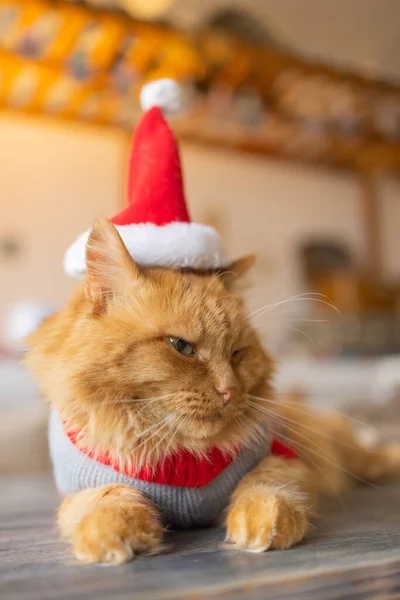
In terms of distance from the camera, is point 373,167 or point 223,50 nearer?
point 223,50

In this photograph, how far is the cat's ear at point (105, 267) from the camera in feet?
2.89

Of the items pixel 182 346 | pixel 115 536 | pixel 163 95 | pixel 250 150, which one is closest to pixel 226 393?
pixel 182 346

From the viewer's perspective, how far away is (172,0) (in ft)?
13.0

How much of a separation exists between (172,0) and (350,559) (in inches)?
159

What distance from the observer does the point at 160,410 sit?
0.84 meters

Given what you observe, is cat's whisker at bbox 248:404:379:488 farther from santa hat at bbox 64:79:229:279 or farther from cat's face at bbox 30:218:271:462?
santa hat at bbox 64:79:229:279

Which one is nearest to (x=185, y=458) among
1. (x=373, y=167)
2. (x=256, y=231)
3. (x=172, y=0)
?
(x=172, y=0)

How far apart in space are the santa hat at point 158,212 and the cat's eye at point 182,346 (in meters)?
0.17

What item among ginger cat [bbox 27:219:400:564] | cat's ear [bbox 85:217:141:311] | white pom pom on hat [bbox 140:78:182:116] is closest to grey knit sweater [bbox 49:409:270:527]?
ginger cat [bbox 27:219:400:564]

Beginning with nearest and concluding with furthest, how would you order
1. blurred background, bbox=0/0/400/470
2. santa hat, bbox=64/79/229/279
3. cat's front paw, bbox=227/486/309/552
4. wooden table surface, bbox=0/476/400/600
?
wooden table surface, bbox=0/476/400/600, cat's front paw, bbox=227/486/309/552, santa hat, bbox=64/79/229/279, blurred background, bbox=0/0/400/470

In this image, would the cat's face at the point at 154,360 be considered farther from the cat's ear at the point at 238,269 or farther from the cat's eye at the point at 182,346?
the cat's ear at the point at 238,269

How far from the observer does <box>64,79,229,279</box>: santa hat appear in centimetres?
96

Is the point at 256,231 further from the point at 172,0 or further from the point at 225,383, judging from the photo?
the point at 225,383

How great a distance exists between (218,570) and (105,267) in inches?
18.5
